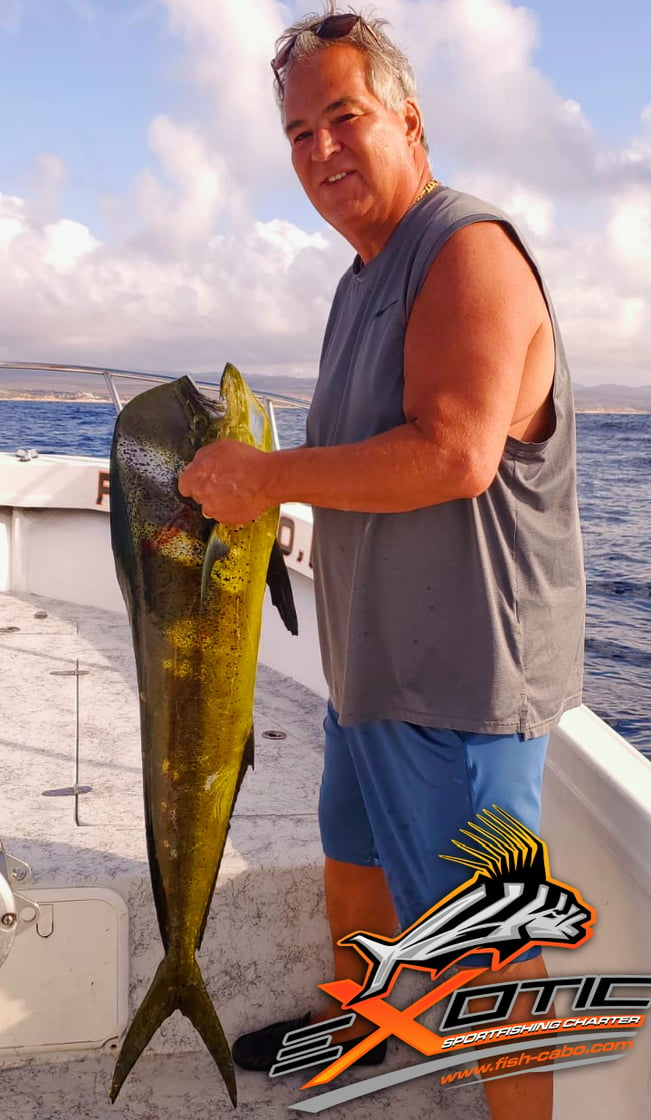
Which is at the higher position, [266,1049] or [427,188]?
[427,188]

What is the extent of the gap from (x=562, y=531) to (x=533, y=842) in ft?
1.91

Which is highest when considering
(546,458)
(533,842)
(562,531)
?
(546,458)

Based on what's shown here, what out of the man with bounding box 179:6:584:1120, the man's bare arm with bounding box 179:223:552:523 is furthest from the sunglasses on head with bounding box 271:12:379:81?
the man's bare arm with bounding box 179:223:552:523

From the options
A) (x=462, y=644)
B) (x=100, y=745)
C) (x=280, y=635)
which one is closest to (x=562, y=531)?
(x=462, y=644)

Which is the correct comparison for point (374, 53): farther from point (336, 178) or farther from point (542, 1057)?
point (542, 1057)

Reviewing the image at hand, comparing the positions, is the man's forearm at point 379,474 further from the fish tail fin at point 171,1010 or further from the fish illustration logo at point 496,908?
the fish tail fin at point 171,1010

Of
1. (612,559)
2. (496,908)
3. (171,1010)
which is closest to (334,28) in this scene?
(496,908)

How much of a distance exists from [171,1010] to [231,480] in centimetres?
112

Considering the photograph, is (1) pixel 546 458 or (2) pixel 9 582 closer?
(1) pixel 546 458

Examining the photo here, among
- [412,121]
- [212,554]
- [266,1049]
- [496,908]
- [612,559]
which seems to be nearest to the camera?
[212,554]

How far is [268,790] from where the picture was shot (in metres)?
3.22

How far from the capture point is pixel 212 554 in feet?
5.47

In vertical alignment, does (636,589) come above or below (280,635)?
below

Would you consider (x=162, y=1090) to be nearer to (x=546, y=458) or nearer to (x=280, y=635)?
(x=546, y=458)
